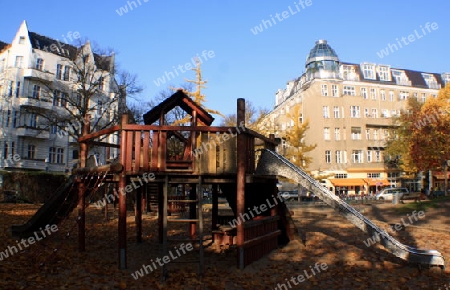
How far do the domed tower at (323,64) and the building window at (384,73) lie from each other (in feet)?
29.6

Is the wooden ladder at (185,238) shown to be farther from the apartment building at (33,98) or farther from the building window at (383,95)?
the building window at (383,95)

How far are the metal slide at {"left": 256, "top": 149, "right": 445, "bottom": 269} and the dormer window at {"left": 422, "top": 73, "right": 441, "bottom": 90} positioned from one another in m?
64.1

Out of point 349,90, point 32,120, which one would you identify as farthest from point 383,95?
point 32,120

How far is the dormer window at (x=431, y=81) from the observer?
2487 inches

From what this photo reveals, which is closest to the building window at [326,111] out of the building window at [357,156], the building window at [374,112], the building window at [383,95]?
the building window at [357,156]

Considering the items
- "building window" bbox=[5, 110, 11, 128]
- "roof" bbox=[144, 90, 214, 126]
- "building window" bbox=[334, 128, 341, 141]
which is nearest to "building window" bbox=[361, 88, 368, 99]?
"building window" bbox=[334, 128, 341, 141]

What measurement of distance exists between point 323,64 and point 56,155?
39073 millimetres

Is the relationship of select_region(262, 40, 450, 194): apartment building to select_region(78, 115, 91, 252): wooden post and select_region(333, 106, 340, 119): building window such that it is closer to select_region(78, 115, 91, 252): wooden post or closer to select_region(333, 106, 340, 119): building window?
select_region(333, 106, 340, 119): building window

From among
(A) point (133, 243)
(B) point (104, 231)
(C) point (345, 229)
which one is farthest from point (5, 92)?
(C) point (345, 229)

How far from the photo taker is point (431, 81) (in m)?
63.8

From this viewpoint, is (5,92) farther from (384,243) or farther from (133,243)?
(384,243)

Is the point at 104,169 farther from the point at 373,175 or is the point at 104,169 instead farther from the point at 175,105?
the point at 373,175

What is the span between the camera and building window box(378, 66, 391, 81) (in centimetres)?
5903

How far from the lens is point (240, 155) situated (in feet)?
27.5
